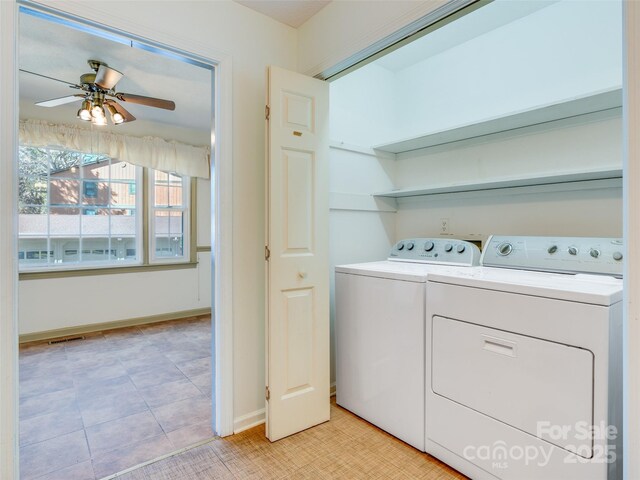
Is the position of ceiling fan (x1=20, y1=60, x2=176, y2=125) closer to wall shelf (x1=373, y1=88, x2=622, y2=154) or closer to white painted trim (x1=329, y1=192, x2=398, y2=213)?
white painted trim (x1=329, y1=192, x2=398, y2=213)

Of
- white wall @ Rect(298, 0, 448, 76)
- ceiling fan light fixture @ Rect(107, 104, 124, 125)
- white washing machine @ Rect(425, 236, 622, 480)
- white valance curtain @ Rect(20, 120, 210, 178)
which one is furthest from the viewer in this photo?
white valance curtain @ Rect(20, 120, 210, 178)

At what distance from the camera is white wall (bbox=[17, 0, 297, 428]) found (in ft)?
6.29

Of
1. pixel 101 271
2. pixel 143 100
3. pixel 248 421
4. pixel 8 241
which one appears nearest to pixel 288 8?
pixel 143 100

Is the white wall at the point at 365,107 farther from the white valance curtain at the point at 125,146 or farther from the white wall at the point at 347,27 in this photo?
the white valance curtain at the point at 125,146

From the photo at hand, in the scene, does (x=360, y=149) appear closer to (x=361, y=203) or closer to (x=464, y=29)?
(x=361, y=203)

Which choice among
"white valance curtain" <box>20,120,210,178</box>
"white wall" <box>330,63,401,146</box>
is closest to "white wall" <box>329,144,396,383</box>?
"white wall" <box>330,63,401,146</box>

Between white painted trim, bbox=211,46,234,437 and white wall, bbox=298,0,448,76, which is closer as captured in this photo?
white wall, bbox=298,0,448,76

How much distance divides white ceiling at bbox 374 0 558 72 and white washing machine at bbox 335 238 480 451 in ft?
4.65

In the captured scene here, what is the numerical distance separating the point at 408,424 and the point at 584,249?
127cm

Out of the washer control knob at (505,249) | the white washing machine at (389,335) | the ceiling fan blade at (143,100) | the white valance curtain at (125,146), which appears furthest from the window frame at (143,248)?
the washer control knob at (505,249)

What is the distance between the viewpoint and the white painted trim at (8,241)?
135 cm

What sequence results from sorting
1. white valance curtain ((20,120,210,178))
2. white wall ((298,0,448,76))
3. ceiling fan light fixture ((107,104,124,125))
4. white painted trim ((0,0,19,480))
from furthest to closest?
white valance curtain ((20,120,210,178)) < ceiling fan light fixture ((107,104,124,125)) < white wall ((298,0,448,76)) < white painted trim ((0,0,19,480))

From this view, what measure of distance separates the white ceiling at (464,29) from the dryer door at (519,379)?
6.04ft

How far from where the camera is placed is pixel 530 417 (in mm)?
1375
